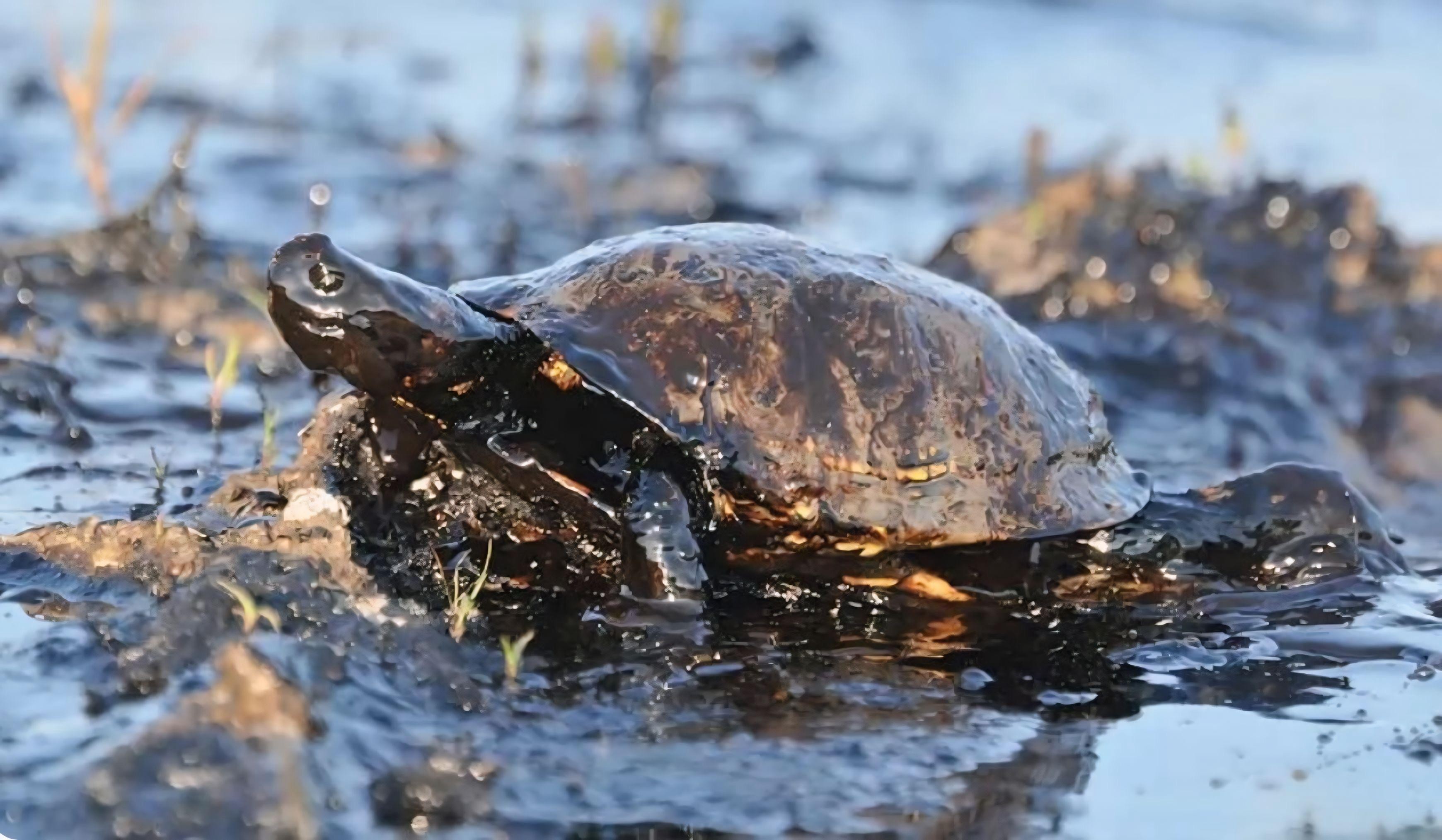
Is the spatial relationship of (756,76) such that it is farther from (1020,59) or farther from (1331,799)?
(1331,799)

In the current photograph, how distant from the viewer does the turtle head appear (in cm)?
315

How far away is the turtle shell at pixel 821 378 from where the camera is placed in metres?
3.38

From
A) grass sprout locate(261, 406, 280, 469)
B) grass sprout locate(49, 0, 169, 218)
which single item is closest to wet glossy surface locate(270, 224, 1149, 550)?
grass sprout locate(261, 406, 280, 469)

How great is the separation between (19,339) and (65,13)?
22.9 feet

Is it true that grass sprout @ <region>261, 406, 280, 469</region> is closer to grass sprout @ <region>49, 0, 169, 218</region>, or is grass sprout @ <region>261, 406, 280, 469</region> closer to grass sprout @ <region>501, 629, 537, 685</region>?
grass sprout @ <region>501, 629, 537, 685</region>

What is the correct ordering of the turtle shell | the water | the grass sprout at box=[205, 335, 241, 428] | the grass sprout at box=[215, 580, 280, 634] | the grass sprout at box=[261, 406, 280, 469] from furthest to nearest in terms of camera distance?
the grass sprout at box=[205, 335, 241, 428], the grass sprout at box=[261, 406, 280, 469], the turtle shell, the grass sprout at box=[215, 580, 280, 634], the water

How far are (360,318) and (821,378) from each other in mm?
1033

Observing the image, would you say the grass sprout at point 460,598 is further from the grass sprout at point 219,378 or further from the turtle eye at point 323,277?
the grass sprout at point 219,378

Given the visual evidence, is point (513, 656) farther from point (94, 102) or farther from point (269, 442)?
point (94, 102)

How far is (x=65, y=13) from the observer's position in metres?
11.1

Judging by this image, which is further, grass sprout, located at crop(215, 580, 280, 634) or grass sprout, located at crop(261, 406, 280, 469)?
grass sprout, located at crop(261, 406, 280, 469)

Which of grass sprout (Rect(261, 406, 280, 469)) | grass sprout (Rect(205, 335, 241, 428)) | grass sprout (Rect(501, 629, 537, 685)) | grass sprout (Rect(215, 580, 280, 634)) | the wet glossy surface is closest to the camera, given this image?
grass sprout (Rect(215, 580, 280, 634))

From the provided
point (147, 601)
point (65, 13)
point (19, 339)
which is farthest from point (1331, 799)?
point (65, 13)

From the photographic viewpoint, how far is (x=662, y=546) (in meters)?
3.27
